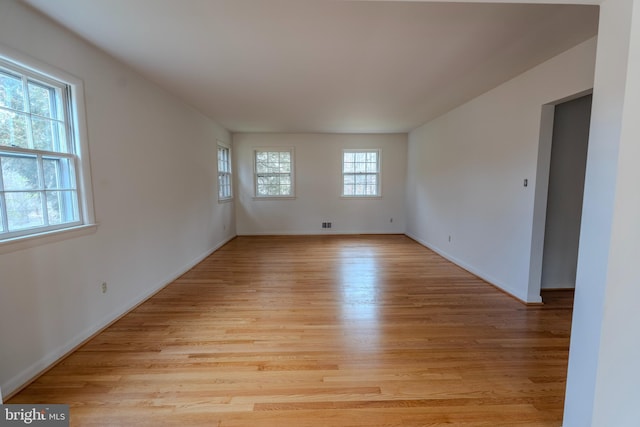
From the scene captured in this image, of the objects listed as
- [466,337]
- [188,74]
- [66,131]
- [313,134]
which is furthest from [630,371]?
[313,134]

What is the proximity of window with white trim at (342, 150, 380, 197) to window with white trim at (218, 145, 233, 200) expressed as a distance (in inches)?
108

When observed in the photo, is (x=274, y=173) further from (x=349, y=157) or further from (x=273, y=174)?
(x=349, y=157)

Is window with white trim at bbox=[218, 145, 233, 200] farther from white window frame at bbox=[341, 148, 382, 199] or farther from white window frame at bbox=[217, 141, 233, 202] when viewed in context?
white window frame at bbox=[341, 148, 382, 199]

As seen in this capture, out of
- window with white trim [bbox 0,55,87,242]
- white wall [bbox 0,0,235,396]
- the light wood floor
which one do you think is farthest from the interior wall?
window with white trim [bbox 0,55,87,242]

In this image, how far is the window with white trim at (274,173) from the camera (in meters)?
6.54

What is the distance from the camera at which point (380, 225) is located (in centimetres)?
681

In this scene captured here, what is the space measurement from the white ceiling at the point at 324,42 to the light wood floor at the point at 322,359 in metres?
2.45

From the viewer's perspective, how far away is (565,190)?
120 inches

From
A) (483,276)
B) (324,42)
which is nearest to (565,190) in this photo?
(483,276)

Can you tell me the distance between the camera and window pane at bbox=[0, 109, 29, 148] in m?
1.65

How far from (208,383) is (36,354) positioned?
1204 mm

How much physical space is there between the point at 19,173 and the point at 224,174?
4.17 metres

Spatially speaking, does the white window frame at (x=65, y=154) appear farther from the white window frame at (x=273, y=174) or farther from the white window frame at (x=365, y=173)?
the white window frame at (x=365, y=173)

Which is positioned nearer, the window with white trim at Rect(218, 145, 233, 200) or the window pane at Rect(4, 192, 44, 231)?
the window pane at Rect(4, 192, 44, 231)
